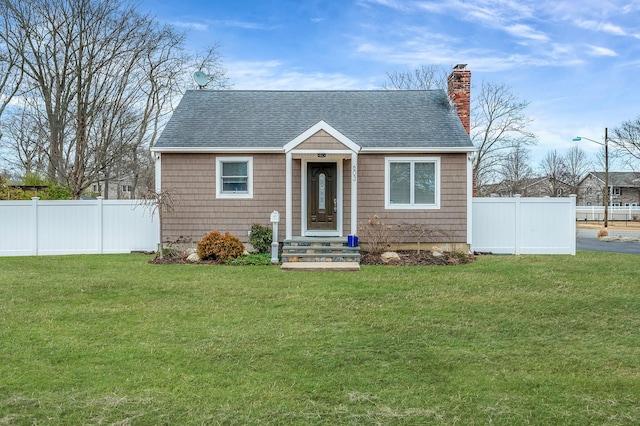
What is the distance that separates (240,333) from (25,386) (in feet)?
7.15

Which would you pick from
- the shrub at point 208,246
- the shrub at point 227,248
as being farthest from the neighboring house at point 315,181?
the shrub at point 208,246

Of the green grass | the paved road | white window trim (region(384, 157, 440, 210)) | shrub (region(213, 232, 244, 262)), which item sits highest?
white window trim (region(384, 157, 440, 210))

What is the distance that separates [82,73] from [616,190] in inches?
2404

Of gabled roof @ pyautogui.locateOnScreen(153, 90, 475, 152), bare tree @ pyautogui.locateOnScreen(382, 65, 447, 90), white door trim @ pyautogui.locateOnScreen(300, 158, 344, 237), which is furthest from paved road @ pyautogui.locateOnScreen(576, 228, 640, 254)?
bare tree @ pyautogui.locateOnScreen(382, 65, 447, 90)

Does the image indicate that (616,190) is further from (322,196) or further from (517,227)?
(322,196)

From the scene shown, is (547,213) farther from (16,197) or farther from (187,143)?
(16,197)

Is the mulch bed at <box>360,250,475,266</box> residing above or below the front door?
below

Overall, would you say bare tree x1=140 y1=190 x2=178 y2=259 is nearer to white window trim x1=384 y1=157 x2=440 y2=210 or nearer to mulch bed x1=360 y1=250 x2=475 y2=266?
mulch bed x1=360 y1=250 x2=475 y2=266

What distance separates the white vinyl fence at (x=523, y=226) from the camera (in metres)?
12.7

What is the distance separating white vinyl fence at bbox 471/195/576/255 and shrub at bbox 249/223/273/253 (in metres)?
6.05

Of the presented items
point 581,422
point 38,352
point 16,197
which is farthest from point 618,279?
point 16,197

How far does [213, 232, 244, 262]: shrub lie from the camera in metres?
11.0

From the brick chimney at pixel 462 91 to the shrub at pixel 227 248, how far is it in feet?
26.5

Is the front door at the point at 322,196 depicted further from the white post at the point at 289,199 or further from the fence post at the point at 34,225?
the fence post at the point at 34,225
